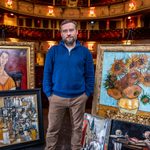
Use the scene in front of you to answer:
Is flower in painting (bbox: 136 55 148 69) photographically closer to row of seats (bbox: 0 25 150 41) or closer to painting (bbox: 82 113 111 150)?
painting (bbox: 82 113 111 150)

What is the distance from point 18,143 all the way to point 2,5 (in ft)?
50.3

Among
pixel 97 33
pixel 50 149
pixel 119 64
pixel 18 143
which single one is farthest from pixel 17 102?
pixel 97 33

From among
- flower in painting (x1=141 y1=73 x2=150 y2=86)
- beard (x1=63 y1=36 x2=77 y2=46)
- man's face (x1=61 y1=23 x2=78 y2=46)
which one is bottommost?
flower in painting (x1=141 y1=73 x2=150 y2=86)

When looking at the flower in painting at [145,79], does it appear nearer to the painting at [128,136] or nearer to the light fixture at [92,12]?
the painting at [128,136]

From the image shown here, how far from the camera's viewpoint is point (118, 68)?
3.04m

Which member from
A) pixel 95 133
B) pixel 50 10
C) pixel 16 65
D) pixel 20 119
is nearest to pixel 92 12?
pixel 50 10

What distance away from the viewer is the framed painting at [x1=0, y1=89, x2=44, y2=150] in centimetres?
347

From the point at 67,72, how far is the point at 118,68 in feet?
1.92

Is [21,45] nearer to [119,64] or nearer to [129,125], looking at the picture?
[119,64]

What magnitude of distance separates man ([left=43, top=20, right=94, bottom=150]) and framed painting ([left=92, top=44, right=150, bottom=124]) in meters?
0.17

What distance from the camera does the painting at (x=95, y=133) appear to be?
8.71 feet

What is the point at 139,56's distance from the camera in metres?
2.89

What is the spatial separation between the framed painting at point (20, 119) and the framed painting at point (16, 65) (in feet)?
0.63

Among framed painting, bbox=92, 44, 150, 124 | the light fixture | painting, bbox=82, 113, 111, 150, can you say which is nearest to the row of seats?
the light fixture
